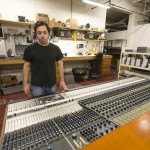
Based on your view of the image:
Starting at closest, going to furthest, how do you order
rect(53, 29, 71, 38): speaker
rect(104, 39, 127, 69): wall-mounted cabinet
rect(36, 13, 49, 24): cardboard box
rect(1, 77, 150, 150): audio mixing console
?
rect(1, 77, 150, 150): audio mixing console, rect(36, 13, 49, 24): cardboard box, rect(53, 29, 71, 38): speaker, rect(104, 39, 127, 69): wall-mounted cabinet

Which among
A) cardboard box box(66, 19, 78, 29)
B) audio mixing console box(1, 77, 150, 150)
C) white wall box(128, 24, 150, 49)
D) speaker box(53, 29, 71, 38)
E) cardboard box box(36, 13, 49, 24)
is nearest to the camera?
audio mixing console box(1, 77, 150, 150)

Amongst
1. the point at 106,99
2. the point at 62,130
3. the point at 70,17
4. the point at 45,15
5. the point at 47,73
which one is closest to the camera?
the point at 62,130

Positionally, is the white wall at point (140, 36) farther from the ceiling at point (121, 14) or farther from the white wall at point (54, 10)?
the white wall at point (54, 10)

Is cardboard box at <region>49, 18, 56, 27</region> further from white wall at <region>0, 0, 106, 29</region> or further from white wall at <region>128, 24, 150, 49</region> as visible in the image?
white wall at <region>128, 24, 150, 49</region>

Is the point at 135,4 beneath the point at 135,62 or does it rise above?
above

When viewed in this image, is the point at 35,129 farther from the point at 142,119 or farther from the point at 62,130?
the point at 142,119

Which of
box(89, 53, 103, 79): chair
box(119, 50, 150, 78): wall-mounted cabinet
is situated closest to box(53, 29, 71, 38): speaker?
box(89, 53, 103, 79): chair

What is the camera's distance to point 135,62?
3590 millimetres

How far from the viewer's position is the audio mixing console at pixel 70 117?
0.72 meters

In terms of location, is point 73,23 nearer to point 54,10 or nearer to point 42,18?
point 54,10

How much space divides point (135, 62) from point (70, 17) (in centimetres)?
294

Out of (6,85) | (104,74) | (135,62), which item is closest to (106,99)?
(135,62)

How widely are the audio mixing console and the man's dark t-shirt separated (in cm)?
44

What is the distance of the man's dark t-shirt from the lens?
1588 mm
